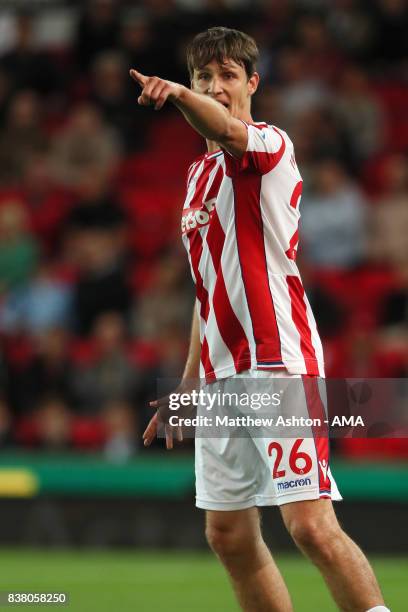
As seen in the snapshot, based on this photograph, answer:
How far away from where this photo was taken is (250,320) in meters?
4.43

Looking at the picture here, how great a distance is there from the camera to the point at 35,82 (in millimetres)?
13492

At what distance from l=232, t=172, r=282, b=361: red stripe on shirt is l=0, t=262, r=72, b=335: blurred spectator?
6652 mm

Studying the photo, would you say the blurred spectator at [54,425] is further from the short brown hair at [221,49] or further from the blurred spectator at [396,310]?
the short brown hair at [221,49]

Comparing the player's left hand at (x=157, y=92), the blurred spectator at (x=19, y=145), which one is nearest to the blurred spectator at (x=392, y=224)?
the blurred spectator at (x=19, y=145)

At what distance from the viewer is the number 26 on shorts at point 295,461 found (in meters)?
4.25

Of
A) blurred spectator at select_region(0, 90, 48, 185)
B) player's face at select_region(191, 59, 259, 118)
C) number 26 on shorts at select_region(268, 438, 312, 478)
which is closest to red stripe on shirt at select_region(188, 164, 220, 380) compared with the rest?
player's face at select_region(191, 59, 259, 118)

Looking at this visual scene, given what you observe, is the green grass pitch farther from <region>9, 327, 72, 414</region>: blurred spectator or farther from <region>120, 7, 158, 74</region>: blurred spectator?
<region>120, 7, 158, 74</region>: blurred spectator

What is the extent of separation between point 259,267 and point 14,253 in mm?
7481

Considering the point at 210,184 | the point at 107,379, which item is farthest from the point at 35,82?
the point at 210,184

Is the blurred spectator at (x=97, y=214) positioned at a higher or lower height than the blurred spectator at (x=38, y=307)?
higher

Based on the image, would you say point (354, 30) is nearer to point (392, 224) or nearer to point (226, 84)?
point (392, 224)

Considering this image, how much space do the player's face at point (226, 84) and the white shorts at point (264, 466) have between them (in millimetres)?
899

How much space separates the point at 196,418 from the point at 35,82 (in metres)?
9.30

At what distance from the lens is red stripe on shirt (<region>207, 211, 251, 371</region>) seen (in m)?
4.46
